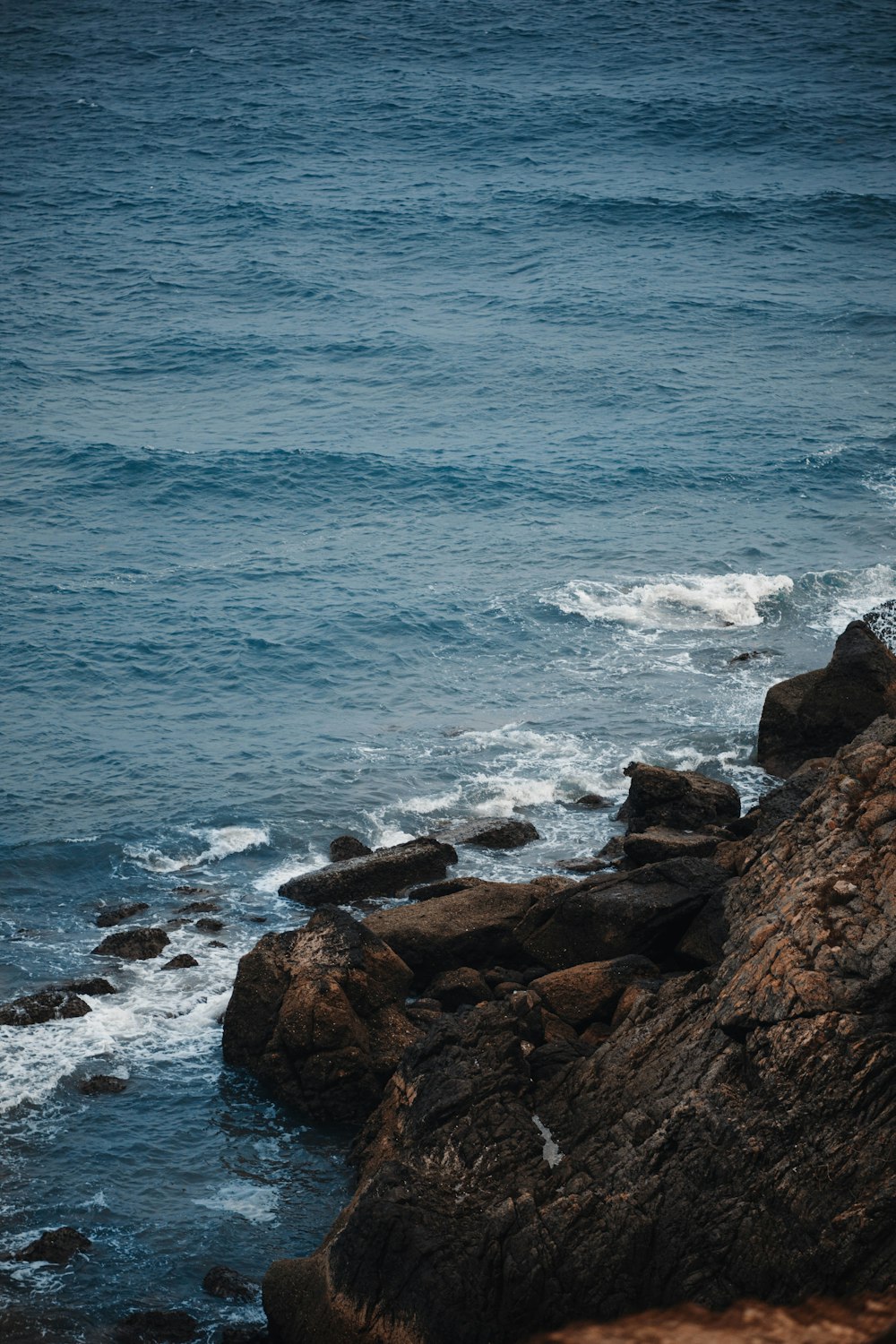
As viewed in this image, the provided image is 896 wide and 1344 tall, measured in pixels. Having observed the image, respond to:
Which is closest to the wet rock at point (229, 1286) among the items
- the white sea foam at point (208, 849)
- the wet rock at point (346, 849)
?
the wet rock at point (346, 849)

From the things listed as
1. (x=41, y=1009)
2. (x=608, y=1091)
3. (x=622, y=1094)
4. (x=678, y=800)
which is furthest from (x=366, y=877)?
(x=622, y=1094)

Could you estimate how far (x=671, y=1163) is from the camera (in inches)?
583

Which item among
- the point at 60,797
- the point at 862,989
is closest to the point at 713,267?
the point at 60,797

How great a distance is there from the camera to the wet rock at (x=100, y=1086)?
2128cm

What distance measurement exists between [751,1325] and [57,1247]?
30.4 feet

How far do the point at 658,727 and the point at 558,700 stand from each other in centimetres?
337

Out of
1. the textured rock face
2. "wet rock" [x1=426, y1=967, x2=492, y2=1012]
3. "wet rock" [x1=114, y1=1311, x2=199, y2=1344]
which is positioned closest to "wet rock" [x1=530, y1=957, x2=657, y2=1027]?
"wet rock" [x1=426, y1=967, x2=492, y2=1012]

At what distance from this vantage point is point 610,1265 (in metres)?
14.3

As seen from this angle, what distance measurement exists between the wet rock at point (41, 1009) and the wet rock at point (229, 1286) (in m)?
7.01

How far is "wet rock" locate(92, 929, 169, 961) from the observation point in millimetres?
25156

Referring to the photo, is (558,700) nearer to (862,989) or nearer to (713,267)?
(862,989)

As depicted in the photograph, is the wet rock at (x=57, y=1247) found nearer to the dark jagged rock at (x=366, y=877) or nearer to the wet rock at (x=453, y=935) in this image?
the wet rock at (x=453, y=935)

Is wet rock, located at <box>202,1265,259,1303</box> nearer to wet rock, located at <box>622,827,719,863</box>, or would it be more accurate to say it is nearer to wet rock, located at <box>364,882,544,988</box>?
wet rock, located at <box>364,882,544,988</box>

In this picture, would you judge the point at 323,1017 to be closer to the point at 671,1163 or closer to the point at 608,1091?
the point at 608,1091
